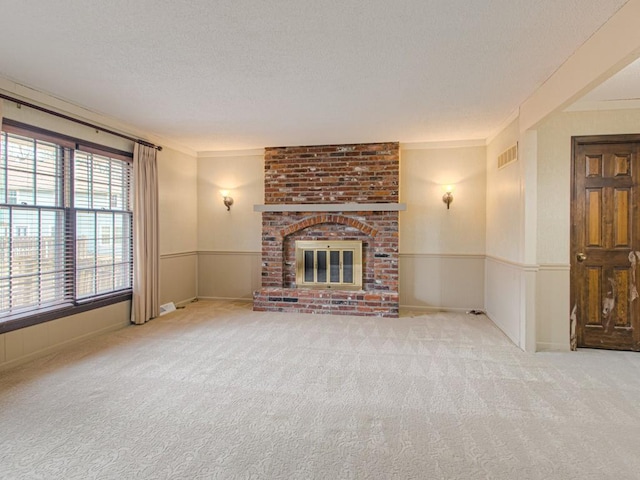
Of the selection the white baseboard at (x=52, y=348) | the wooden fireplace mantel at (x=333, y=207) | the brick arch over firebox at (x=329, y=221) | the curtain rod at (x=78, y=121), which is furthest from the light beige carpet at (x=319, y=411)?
the curtain rod at (x=78, y=121)

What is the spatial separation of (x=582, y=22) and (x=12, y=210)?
4.72 m

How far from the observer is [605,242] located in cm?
360

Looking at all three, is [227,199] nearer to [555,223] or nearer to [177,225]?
[177,225]

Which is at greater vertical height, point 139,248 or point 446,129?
point 446,129

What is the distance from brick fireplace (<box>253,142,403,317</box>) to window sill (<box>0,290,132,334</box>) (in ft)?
6.29

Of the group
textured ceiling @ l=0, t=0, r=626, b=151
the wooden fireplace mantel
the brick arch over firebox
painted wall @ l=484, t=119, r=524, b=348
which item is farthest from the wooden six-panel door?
the brick arch over firebox

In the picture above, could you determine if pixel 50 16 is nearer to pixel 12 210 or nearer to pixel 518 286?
pixel 12 210

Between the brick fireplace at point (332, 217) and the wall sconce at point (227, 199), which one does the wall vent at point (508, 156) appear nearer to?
the brick fireplace at point (332, 217)

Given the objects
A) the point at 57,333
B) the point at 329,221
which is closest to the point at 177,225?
the point at 57,333

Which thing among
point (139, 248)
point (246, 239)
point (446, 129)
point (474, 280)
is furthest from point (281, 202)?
point (474, 280)

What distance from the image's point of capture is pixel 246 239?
590 centimetres

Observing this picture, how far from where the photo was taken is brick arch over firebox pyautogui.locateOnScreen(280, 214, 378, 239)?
5.25 m

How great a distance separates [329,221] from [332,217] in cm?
8

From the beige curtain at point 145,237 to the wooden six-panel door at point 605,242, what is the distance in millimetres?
5133
